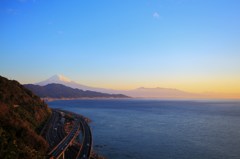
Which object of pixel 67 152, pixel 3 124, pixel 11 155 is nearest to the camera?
pixel 11 155

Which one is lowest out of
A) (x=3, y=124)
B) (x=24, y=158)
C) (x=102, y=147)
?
(x=102, y=147)

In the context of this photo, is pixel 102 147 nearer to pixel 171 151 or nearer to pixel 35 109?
pixel 171 151

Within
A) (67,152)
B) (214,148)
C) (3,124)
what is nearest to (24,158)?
(3,124)

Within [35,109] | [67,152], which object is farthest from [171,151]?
[35,109]

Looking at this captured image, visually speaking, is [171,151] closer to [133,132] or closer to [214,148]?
[214,148]

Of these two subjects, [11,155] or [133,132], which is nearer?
[11,155]

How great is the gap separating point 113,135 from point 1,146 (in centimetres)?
4840

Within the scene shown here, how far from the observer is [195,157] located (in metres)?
50.9

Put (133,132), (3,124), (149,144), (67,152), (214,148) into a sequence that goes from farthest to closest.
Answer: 1. (133,132)
2. (149,144)
3. (214,148)
4. (67,152)
5. (3,124)

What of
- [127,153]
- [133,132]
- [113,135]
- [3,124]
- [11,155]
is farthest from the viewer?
[133,132]

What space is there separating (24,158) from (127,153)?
93.0ft

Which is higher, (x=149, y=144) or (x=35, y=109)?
(x=35, y=109)

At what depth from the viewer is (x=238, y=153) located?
5428 cm

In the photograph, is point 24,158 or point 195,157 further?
point 195,157
